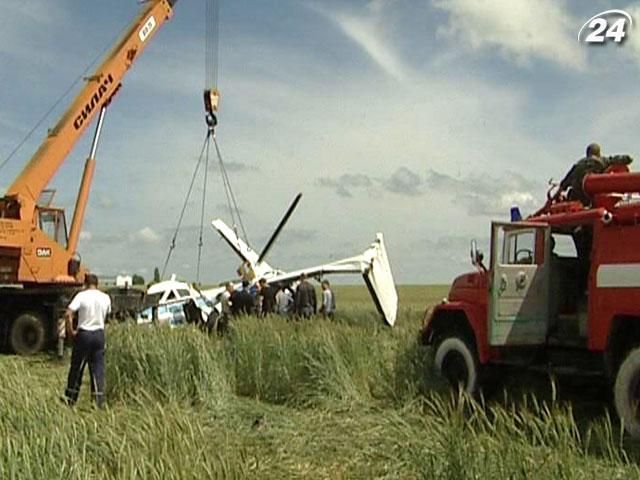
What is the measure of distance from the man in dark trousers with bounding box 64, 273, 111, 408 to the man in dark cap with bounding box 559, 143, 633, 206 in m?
5.88

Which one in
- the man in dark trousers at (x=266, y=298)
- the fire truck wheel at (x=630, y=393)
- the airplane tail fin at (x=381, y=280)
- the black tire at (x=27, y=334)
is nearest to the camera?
the fire truck wheel at (x=630, y=393)

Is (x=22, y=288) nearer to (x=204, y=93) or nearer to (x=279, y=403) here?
(x=204, y=93)

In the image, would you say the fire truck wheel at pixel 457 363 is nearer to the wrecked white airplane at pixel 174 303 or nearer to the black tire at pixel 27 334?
the wrecked white airplane at pixel 174 303

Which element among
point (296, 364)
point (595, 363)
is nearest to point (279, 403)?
point (296, 364)

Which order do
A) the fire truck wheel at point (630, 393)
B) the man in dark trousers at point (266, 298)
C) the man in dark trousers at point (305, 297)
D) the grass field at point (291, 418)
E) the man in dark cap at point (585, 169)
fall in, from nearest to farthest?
the grass field at point (291, 418) < the fire truck wheel at point (630, 393) < the man in dark cap at point (585, 169) < the man in dark trousers at point (305, 297) < the man in dark trousers at point (266, 298)

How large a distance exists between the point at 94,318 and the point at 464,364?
4590 millimetres

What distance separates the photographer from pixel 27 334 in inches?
723

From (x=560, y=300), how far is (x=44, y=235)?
12.7m

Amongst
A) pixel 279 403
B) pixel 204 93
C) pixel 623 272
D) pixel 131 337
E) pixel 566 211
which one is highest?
pixel 204 93

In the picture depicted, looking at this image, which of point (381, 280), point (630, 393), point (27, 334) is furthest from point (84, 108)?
point (630, 393)

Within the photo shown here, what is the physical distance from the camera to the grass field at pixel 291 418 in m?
5.25

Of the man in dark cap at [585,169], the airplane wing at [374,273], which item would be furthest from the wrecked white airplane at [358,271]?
the man in dark cap at [585,169]

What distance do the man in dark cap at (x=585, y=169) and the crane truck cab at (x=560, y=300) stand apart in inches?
6.4

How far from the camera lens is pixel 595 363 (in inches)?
360
